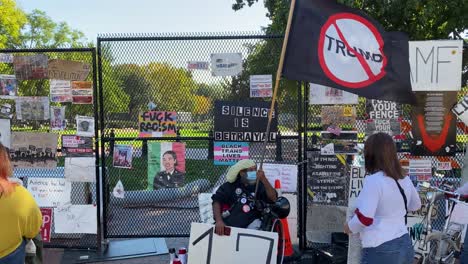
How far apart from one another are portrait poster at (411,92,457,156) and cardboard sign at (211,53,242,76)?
2126 millimetres

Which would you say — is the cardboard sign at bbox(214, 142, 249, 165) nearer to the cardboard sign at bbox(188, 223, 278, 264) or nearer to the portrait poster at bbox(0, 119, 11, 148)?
the cardboard sign at bbox(188, 223, 278, 264)

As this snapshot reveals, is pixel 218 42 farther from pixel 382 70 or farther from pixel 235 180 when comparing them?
pixel 382 70

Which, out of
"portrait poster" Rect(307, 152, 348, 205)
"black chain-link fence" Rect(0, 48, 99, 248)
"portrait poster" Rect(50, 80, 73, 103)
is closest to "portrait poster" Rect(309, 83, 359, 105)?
"portrait poster" Rect(307, 152, 348, 205)

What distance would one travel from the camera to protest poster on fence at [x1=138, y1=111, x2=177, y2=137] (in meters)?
5.57

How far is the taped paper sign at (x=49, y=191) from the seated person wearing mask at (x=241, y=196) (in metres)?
2.13

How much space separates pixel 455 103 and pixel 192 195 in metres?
3.64

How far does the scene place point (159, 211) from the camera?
22.8 ft

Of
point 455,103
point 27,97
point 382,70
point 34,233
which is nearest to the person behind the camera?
point 34,233

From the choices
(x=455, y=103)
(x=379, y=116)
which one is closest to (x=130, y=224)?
(x=379, y=116)

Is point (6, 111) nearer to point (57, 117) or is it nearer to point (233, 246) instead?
point (57, 117)

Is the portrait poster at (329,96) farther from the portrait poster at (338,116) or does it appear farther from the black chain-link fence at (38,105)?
the black chain-link fence at (38,105)

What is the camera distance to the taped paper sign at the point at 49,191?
578 centimetres

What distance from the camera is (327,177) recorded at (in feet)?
18.3

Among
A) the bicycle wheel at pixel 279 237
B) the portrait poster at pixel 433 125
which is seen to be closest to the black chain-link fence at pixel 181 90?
the bicycle wheel at pixel 279 237
